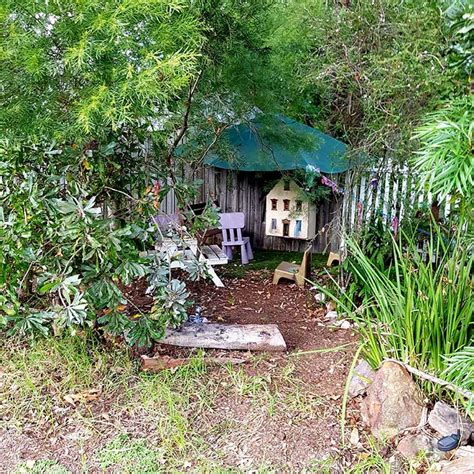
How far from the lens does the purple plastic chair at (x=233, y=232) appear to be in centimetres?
508

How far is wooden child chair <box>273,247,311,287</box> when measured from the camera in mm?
4184

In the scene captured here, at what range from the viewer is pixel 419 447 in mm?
2068

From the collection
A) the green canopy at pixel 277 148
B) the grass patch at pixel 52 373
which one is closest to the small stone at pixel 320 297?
the green canopy at pixel 277 148

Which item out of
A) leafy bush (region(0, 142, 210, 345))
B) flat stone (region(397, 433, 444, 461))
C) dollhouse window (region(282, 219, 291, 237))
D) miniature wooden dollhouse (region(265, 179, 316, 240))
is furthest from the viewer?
dollhouse window (region(282, 219, 291, 237))

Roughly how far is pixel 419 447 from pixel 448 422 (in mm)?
168

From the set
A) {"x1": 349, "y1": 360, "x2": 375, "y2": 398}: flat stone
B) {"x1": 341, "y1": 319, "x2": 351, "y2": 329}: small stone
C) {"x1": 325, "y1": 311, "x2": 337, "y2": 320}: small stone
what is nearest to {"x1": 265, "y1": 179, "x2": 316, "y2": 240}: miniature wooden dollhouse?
{"x1": 325, "y1": 311, "x2": 337, "y2": 320}: small stone

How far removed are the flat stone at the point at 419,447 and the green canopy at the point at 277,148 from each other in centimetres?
236

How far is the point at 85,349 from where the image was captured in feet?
9.37

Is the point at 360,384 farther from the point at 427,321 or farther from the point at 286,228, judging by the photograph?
the point at 286,228

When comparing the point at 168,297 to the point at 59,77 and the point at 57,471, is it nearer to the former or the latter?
the point at 57,471

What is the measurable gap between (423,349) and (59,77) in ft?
6.97

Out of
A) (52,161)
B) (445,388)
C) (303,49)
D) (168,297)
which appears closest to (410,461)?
(445,388)

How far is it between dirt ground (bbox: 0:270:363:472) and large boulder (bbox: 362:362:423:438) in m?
0.15

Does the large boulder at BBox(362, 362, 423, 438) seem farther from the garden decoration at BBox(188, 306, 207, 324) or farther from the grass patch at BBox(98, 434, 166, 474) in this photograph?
the garden decoration at BBox(188, 306, 207, 324)
